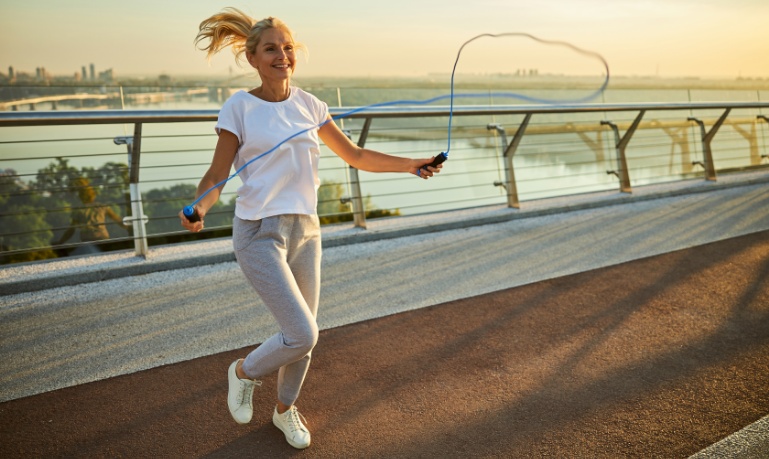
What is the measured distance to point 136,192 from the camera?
641cm

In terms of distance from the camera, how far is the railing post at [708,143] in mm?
11258

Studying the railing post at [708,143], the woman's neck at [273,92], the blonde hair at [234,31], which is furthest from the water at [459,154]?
the woman's neck at [273,92]

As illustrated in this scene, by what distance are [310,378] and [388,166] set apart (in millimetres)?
1399

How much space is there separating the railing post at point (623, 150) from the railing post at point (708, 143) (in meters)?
2.01

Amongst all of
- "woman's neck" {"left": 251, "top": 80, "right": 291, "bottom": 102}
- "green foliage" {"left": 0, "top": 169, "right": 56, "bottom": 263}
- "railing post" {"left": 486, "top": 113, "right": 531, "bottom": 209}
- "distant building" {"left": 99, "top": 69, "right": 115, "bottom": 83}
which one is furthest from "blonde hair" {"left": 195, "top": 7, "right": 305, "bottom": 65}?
"distant building" {"left": 99, "top": 69, "right": 115, "bottom": 83}

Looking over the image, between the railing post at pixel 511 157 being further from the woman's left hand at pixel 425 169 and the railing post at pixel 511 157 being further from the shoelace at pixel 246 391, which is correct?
the shoelace at pixel 246 391

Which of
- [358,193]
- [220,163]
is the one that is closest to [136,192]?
[358,193]

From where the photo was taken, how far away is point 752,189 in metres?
11.3

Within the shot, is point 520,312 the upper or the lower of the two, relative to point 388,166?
lower

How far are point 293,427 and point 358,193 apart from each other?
14.5 ft

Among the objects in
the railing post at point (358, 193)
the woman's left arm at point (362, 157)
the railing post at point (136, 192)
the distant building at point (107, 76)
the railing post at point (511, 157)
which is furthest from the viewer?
the distant building at point (107, 76)

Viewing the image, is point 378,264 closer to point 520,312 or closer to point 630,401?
point 520,312

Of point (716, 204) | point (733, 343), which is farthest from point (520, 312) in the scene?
point (716, 204)

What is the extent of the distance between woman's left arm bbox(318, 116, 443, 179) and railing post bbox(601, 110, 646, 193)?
712 cm
